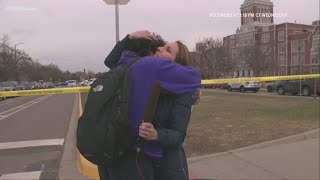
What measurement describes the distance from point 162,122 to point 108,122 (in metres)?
0.36

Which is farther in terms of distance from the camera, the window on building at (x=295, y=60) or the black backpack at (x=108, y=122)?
the window on building at (x=295, y=60)

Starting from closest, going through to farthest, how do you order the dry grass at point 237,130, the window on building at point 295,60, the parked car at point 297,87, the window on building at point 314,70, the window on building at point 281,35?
the dry grass at point 237,130 → the parked car at point 297,87 → the window on building at point 314,70 → the window on building at point 281,35 → the window on building at point 295,60

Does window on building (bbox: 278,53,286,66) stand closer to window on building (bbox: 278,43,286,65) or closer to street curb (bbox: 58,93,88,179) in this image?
window on building (bbox: 278,43,286,65)

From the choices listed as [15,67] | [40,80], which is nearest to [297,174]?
[15,67]

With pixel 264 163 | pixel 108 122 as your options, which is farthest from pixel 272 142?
pixel 108 122

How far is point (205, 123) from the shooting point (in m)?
11.9

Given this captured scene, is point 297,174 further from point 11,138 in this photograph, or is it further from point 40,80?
point 11,138

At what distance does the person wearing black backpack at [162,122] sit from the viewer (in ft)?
8.10

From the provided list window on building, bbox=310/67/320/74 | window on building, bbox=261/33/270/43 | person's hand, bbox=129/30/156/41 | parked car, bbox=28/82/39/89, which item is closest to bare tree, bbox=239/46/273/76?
window on building, bbox=261/33/270/43

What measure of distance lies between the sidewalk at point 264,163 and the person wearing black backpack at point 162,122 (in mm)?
3230

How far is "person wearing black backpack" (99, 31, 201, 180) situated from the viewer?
2469 mm

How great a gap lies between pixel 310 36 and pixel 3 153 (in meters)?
71.2

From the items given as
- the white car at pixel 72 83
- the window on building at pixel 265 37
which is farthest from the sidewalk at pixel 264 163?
the window on building at pixel 265 37

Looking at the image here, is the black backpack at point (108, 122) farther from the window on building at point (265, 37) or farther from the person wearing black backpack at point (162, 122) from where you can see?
the window on building at point (265, 37)
